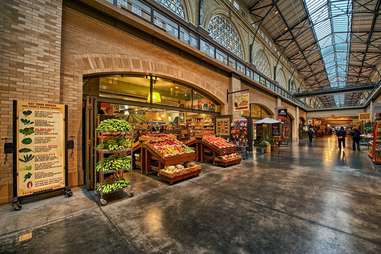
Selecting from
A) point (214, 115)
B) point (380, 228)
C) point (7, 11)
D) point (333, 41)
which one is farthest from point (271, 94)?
point (7, 11)

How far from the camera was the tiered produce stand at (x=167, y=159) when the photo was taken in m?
4.93

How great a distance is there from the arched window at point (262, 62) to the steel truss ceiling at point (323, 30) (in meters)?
2.56

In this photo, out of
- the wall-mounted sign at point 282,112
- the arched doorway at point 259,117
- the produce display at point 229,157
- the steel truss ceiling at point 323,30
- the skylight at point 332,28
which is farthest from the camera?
the skylight at point 332,28

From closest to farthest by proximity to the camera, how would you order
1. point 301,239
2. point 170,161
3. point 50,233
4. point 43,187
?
point 301,239 < point 50,233 < point 43,187 < point 170,161

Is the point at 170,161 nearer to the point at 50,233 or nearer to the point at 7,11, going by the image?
the point at 50,233

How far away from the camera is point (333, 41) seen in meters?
22.2

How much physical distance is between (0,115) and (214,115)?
8.89 m

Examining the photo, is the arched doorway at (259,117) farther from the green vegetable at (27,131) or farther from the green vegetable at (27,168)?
the green vegetable at (27,168)

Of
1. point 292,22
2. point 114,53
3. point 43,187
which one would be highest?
point 292,22

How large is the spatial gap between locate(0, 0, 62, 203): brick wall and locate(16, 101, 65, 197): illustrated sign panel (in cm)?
51

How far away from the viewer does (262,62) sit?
17.5 meters

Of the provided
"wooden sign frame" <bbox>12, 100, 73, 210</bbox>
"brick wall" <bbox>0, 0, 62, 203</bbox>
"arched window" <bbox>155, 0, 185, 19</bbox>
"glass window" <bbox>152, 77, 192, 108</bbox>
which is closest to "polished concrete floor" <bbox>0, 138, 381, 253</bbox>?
"wooden sign frame" <bbox>12, 100, 73, 210</bbox>

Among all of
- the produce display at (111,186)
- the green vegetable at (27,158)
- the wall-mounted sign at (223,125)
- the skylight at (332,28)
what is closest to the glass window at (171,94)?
the wall-mounted sign at (223,125)

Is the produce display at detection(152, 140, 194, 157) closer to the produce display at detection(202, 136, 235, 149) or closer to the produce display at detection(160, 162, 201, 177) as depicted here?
the produce display at detection(160, 162, 201, 177)
